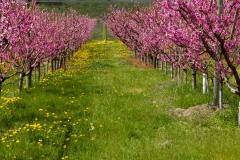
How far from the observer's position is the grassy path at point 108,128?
26.0 ft

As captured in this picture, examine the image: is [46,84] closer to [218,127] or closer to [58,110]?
[58,110]

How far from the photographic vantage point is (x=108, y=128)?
9875 millimetres

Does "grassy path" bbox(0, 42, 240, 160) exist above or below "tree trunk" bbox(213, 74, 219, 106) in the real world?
below

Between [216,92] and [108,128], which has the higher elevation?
[216,92]

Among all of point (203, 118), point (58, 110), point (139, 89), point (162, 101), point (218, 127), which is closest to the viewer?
point (218, 127)

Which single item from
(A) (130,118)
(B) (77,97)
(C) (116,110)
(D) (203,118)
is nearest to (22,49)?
(B) (77,97)

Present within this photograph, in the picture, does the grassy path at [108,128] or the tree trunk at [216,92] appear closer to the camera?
the grassy path at [108,128]

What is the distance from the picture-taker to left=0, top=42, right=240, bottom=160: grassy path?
794cm

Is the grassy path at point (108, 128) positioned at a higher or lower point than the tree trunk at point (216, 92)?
lower

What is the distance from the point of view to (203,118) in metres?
10.7

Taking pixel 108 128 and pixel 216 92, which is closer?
pixel 108 128

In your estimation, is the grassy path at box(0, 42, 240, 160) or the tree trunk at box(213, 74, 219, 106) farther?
the tree trunk at box(213, 74, 219, 106)

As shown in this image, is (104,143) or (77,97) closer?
(104,143)

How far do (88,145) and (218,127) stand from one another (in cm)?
400
